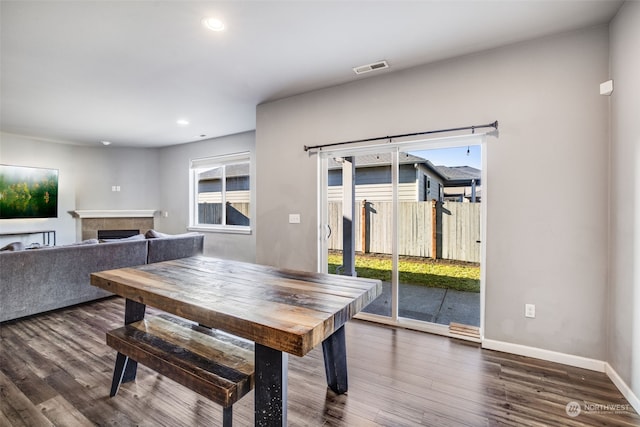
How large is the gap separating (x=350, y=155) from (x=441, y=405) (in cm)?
249

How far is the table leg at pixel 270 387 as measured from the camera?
1.26 m

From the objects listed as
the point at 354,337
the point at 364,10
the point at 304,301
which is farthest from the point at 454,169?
the point at 304,301

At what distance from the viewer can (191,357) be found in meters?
1.58

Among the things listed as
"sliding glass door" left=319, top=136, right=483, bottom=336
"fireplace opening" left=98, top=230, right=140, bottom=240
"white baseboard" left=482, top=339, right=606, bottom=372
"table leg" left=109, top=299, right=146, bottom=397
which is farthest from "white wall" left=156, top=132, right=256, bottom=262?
"white baseboard" left=482, top=339, right=606, bottom=372

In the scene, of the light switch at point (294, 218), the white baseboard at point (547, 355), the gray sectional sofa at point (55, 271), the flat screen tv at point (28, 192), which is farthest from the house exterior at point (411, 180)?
the flat screen tv at point (28, 192)

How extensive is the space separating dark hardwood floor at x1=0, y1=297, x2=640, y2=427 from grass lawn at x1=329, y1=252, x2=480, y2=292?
2.13 feet

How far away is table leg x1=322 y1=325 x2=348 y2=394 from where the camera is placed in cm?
193

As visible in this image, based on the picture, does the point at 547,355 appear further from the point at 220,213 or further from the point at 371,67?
the point at 220,213

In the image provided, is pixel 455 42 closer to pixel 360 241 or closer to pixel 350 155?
pixel 350 155

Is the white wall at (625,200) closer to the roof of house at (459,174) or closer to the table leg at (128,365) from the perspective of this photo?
the roof of house at (459,174)

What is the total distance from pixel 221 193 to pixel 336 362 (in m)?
4.85

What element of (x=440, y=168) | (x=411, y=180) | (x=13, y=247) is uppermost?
(x=440, y=168)

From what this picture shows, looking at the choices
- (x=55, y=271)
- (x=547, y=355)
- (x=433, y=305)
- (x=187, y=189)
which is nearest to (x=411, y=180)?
(x=433, y=305)

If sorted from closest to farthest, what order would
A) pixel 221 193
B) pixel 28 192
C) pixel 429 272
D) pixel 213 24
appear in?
Answer: pixel 213 24
pixel 429 272
pixel 28 192
pixel 221 193
